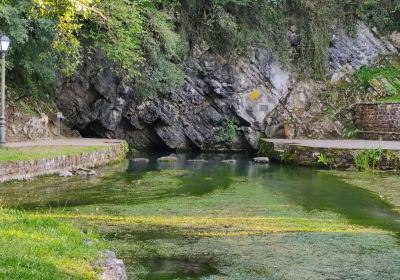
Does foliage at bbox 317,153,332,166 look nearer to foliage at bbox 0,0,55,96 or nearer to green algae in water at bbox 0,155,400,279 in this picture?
green algae in water at bbox 0,155,400,279

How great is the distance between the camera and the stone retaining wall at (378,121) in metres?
29.8

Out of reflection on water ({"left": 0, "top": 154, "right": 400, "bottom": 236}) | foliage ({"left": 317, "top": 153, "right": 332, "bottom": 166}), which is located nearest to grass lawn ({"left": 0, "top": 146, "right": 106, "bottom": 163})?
reflection on water ({"left": 0, "top": 154, "right": 400, "bottom": 236})

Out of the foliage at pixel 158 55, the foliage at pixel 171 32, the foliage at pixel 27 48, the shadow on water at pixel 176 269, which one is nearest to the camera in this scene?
the shadow on water at pixel 176 269

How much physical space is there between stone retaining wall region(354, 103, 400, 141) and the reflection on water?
9628mm

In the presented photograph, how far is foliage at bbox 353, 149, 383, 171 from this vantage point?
22.2 metres

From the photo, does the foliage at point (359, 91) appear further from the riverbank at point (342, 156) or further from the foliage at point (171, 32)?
the riverbank at point (342, 156)

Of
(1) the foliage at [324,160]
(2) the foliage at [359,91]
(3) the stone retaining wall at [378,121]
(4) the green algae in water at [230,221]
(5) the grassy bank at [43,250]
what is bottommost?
(4) the green algae in water at [230,221]

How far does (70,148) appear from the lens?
2031cm

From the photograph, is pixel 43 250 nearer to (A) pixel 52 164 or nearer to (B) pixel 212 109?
(A) pixel 52 164

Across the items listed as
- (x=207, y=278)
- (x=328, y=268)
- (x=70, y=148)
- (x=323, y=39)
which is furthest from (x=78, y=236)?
(x=323, y=39)

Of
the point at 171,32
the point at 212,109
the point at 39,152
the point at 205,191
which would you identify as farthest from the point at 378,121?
the point at 39,152

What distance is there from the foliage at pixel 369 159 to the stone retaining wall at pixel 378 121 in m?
7.91

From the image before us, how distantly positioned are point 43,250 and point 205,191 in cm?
941

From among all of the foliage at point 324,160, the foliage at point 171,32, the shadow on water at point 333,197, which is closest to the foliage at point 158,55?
the foliage at point 171,32
